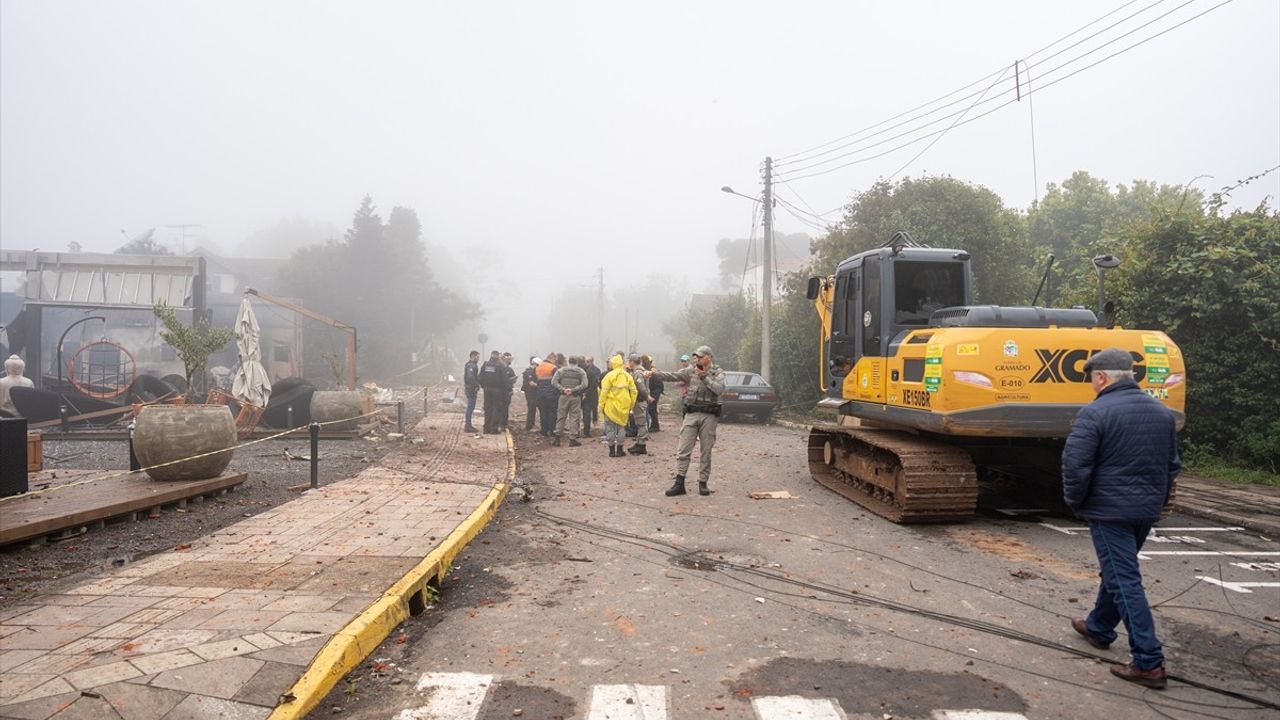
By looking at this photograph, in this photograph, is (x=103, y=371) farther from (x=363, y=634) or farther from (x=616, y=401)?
(x=363, y=634)

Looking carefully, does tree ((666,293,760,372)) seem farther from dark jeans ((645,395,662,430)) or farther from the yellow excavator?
the yellow excavator

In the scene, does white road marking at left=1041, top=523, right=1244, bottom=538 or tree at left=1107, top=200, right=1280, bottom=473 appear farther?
tree at left=1107, top=200, right=1280, bottom=473

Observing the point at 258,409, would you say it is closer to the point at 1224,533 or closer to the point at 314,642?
the point at 314,642

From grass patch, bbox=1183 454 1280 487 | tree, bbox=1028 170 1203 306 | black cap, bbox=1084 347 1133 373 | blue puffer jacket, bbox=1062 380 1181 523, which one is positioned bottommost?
grass patch, bbox=1183 454 1280 487

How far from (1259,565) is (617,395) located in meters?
9.58

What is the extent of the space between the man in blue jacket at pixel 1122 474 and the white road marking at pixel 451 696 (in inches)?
129

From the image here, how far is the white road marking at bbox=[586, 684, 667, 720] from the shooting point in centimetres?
350

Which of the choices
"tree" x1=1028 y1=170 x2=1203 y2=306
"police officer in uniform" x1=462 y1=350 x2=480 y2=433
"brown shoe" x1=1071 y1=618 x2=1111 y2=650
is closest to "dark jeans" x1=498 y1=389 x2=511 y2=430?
"police officer in uniform" x1=462 y1=350 x2=480 y2=433

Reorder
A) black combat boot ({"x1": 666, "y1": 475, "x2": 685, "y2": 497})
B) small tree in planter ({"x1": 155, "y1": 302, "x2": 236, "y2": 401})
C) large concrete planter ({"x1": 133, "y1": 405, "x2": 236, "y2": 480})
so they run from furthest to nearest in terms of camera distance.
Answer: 1. black combat boot ({"x1": 666, "y1": 475, "x2": 685, "y2": 497})
2. small tree in planter ({"x1": 155, "y1": 302, "x2": 236, "y2": 401})
3. large concrete planter ({"x1": 133, "y1": 405, "x2": 236, "y2": 480})

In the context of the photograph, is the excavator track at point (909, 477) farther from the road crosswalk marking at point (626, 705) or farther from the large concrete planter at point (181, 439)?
the large concrete planter at point (181, 439)

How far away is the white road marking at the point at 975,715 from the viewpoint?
3.51 metres

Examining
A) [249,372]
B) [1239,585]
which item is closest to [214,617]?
[1239,585]

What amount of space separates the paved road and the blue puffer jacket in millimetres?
893

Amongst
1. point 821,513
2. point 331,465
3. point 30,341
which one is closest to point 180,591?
point 821,513
